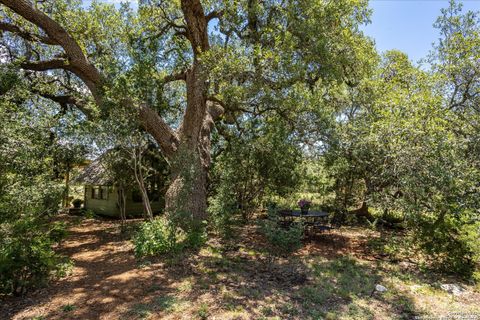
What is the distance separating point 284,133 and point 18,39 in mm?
11958

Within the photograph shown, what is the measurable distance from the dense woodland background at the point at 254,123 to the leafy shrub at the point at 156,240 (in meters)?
0.04

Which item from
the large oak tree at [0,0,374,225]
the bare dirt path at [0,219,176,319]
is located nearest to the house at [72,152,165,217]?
the large oak tree at [0,0,374,225]

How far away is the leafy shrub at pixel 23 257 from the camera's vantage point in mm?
4980

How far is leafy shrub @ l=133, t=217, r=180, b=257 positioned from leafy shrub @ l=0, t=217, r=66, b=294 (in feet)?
6.58

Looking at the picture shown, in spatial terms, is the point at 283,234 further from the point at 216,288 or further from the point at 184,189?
the point at 184,189

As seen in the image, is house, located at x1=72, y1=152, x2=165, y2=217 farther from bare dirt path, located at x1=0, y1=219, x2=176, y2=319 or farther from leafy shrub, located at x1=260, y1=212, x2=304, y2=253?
leafy shrub, located at x1=260, y1=212, x2=304, y2=253

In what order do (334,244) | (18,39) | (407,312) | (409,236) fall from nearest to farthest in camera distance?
(407,312) → (409,236) → (334,244) → (18,39)

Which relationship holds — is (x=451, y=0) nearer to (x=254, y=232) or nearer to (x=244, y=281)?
(x=254, y=232)

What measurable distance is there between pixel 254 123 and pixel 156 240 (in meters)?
5.83

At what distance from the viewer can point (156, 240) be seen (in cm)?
721

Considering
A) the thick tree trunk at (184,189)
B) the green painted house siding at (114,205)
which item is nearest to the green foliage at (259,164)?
the thick tree trunk at (184,189)

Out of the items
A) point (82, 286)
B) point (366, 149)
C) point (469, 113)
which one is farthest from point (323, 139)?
point (82, 286)

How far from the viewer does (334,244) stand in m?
9.12

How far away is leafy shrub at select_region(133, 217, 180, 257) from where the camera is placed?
7.16 meters
